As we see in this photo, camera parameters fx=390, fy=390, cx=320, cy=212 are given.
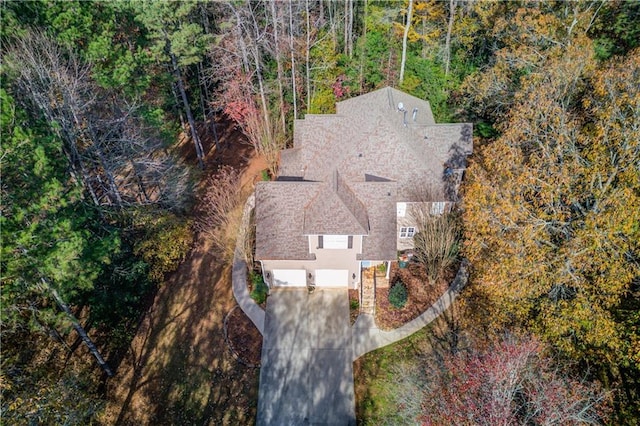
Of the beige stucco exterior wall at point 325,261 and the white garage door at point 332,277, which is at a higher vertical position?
the beige stucco exterior wall at point 325,261

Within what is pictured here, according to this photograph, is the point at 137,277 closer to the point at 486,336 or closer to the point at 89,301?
the point at 89,301

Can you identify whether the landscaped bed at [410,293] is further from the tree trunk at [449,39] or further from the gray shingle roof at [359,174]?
the tree trunk at [449,39]

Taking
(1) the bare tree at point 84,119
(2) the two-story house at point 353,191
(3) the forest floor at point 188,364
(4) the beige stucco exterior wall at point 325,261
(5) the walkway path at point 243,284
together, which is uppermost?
(1) the bare tree at point 84,119

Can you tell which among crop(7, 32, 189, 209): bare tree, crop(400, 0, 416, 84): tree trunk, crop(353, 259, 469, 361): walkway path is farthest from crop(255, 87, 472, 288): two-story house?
crop(400, 0, 416, 84): tree trunk

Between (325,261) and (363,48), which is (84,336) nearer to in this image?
(325,261)

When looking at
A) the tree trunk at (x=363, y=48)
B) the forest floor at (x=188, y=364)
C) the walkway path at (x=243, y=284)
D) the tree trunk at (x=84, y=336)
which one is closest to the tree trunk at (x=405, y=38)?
the tree trunk at (x=363, y=48)

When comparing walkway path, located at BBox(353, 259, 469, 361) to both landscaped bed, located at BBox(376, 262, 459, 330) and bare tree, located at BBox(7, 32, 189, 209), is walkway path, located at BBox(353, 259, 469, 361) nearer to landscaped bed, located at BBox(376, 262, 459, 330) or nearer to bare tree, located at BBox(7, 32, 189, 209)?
landscaped bed, located at BBox(376, 262, 459, 330)

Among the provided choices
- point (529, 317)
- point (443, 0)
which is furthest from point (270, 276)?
point (443, 0)
